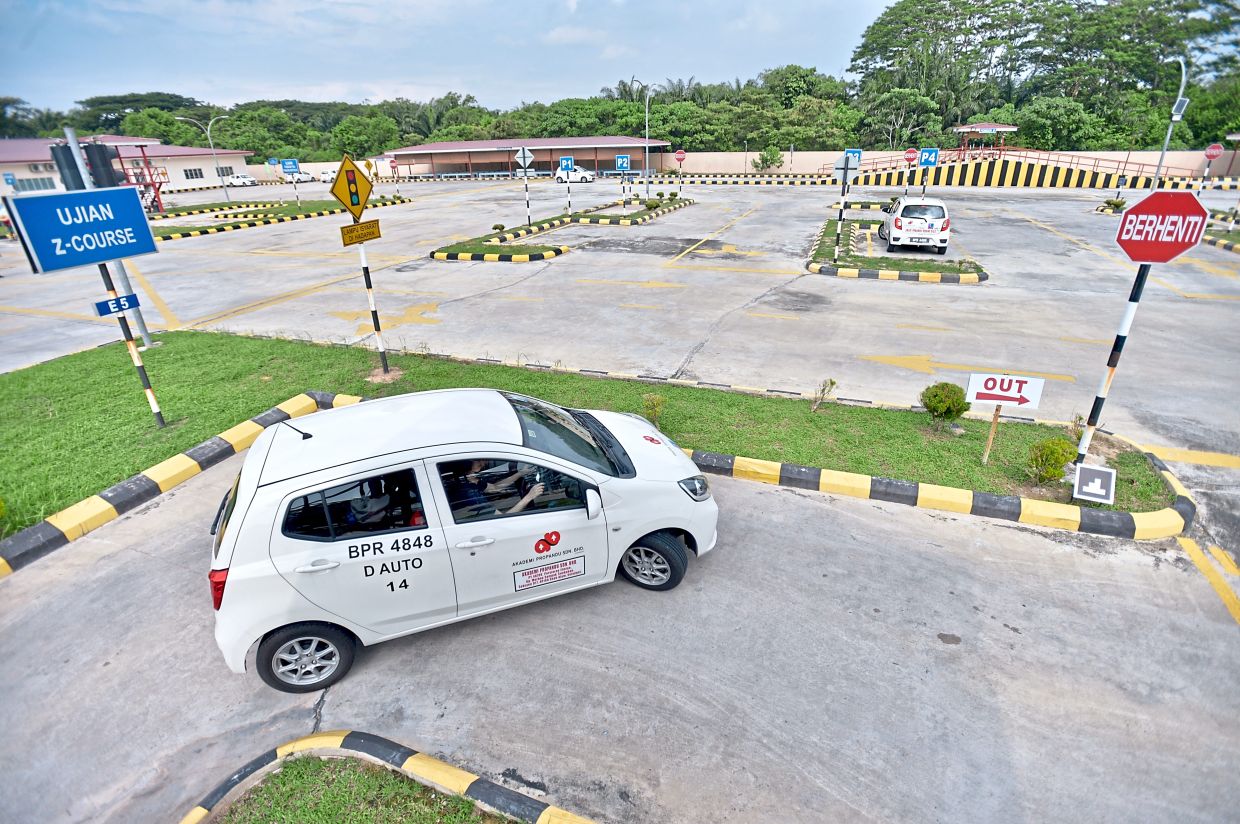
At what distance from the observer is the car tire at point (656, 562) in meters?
4.84

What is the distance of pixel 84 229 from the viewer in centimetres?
652

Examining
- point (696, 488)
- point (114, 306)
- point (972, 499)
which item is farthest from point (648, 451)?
point (114, 306)

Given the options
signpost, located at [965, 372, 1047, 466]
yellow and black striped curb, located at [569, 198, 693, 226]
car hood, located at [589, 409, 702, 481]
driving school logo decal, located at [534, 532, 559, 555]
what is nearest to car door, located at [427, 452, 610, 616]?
driving school logo decal, located at [534, 532, 559, 555]

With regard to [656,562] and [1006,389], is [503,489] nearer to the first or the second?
[656,562]

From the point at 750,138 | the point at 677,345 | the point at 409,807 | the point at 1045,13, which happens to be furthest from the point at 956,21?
the point at 409,807

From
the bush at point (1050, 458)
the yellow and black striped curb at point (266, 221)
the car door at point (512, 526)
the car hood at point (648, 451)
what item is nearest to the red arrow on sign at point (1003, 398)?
the bush at point (1050, 458)

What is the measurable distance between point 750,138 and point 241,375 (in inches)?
2015

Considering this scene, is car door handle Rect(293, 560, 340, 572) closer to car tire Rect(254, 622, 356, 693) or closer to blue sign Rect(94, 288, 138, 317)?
car tire Rect(254, 622, 356, 693)

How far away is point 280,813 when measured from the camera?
3.32 meters

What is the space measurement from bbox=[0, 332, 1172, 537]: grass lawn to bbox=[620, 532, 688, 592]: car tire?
2.22 meters

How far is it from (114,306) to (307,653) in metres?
5.34

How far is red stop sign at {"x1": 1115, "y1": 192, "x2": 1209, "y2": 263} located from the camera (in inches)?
208

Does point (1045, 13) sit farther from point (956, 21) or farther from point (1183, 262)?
point (1183, 262)

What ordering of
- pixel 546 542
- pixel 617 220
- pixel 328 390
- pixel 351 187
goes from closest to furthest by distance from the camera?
pixel 546 542 < pixel 351 187 < pixel 328 390 < pixel 617 220
